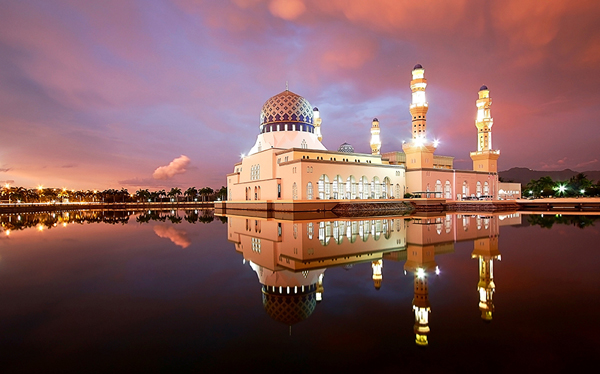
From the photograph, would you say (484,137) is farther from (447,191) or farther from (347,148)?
(347,148)

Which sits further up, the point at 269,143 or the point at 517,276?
the point at 269,143

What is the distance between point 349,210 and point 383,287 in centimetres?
1954

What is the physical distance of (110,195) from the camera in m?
74.1

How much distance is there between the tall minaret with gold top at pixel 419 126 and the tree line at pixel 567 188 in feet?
81.7

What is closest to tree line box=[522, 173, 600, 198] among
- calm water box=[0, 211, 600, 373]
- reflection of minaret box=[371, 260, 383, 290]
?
reflection of minaret box=[371, 260, 383, 290]

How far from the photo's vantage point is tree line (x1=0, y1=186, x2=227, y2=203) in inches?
2565

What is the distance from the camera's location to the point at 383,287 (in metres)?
4.53

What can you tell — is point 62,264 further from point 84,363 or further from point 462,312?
point 462,312

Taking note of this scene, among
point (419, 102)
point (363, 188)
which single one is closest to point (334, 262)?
point (363, 188)

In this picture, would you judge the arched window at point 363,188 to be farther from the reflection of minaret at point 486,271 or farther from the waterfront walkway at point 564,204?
the reflection of minaret at point 486,271

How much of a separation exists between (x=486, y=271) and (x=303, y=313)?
3575 mm

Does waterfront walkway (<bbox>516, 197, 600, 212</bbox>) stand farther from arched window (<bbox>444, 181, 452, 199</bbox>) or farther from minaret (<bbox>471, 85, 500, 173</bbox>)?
arched window (<bbox>444, 181, 452, 199</bbox>)

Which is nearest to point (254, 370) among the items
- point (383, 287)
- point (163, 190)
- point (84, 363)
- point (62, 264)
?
point (84, 363)

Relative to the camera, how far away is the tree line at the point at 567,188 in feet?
151
